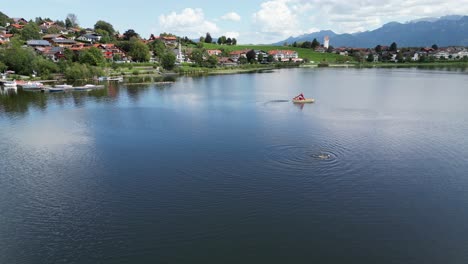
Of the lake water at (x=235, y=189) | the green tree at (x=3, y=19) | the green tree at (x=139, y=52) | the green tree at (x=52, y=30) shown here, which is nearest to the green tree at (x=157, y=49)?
the green tree at (x=139, y=52)

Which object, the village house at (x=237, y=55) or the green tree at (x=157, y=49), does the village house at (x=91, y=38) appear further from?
the village house at (x=237, y=55)

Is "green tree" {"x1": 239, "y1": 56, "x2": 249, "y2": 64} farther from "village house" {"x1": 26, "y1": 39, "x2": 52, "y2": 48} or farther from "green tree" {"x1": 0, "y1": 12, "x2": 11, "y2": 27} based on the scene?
"green tree" {"x1": 0, "y1": 12, "x2": 11, "y2": 27}

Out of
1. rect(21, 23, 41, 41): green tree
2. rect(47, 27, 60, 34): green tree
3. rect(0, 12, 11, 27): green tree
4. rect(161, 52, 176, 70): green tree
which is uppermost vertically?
rect(0, 12, 11, 27): green tree

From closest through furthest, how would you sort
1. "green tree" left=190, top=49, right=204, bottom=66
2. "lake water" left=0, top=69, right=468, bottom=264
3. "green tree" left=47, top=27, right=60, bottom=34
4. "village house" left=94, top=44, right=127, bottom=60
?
1. "lake water" left=0, top=69, right=468, bottom=264
2. "village house" left=94, top=44, right=127, bottom=60
3. "green tree" left=190, top=49, right=204, bottom=66
4. "green tree" left=47, top=27, right=60, bottom=34

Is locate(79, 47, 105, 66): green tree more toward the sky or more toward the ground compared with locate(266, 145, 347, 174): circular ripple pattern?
more toward the sky

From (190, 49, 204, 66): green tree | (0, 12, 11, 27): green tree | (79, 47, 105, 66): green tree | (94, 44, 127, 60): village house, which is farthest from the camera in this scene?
(0, 12, 11, 27): green tree

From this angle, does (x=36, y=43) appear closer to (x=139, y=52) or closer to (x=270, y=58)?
(x=139, y=52)

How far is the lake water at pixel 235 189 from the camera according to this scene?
16312mm

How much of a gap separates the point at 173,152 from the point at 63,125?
1882 centimetres

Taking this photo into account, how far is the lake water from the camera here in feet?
53.5

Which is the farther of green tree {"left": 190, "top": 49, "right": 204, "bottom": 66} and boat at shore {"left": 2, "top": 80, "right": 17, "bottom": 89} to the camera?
green tree {"left": 190, "top": 49, "right": 204, "bottom": 66}

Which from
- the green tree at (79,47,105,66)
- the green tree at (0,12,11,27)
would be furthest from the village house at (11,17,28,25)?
the green tree at (79,47,105,66)

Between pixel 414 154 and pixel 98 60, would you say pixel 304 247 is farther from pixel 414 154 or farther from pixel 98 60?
pixel 98 60

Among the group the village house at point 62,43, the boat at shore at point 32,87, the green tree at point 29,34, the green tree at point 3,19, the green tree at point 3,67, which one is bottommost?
the boat at shore at point 32,87
